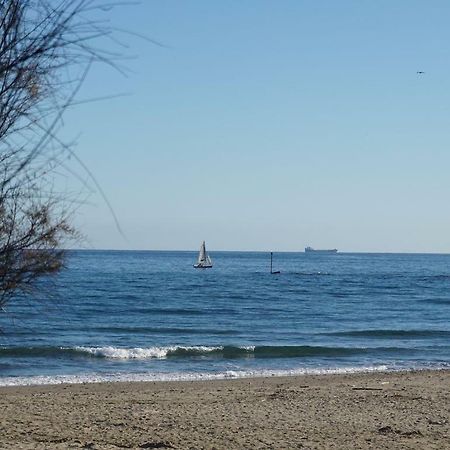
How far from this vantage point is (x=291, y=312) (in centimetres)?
A: 4053

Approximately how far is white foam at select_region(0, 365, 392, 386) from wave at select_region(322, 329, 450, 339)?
9.64m

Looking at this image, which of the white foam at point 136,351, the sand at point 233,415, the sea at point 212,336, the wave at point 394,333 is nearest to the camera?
the sand at point 233,415

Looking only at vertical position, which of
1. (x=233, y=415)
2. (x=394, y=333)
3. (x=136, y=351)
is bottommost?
(x=136, y=351)

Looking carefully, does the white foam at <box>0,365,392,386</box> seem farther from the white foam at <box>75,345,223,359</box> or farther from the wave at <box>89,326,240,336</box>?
the wave at <box>89,326,240,336</box>

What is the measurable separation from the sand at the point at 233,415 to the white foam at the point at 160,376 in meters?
1.06

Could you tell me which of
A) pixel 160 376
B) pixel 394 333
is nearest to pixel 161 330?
pixel 394 333

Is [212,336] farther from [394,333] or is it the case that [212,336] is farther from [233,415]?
[233,415]

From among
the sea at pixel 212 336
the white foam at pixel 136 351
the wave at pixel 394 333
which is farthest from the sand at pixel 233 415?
the wave at pixel 394 333

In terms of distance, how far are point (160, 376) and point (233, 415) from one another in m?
7.92

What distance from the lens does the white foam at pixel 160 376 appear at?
723 inches

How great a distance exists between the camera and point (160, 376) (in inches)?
763

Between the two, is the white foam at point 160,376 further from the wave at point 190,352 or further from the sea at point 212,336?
the wave at point 190,352

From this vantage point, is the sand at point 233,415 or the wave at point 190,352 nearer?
the sand at point 233,415

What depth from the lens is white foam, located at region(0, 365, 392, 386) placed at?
18375 millimetres
